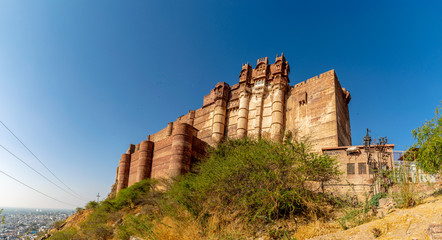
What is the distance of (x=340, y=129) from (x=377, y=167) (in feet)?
20.8

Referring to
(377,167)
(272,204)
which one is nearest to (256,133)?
(377,167)

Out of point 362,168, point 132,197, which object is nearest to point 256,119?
point 362,168

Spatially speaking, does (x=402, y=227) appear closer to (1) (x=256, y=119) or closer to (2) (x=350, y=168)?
(2) (x=350, y=168)

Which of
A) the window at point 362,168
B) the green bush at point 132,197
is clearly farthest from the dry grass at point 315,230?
the green bush at point 132,197

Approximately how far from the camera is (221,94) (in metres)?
27.6

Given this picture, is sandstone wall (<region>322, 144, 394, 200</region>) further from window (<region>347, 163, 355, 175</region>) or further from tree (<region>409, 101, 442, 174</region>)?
tree (<region>409, 101, 442, 174</region>)

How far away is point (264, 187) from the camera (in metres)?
7.61

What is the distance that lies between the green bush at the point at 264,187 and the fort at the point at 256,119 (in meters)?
8.33

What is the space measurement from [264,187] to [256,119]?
16926mm

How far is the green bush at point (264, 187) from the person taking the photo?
23.4 ft

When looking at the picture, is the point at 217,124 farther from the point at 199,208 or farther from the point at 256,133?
the point at 199,208

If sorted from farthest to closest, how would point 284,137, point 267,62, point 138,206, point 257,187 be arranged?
point 267,62, point 284,137, point 138,206, point 257,187

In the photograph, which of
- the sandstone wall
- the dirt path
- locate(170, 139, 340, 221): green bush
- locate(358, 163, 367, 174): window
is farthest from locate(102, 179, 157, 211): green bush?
the dirt path

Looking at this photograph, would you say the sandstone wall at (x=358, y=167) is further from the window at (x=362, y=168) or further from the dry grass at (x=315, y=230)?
the dry grass at (x=315, y=230)
